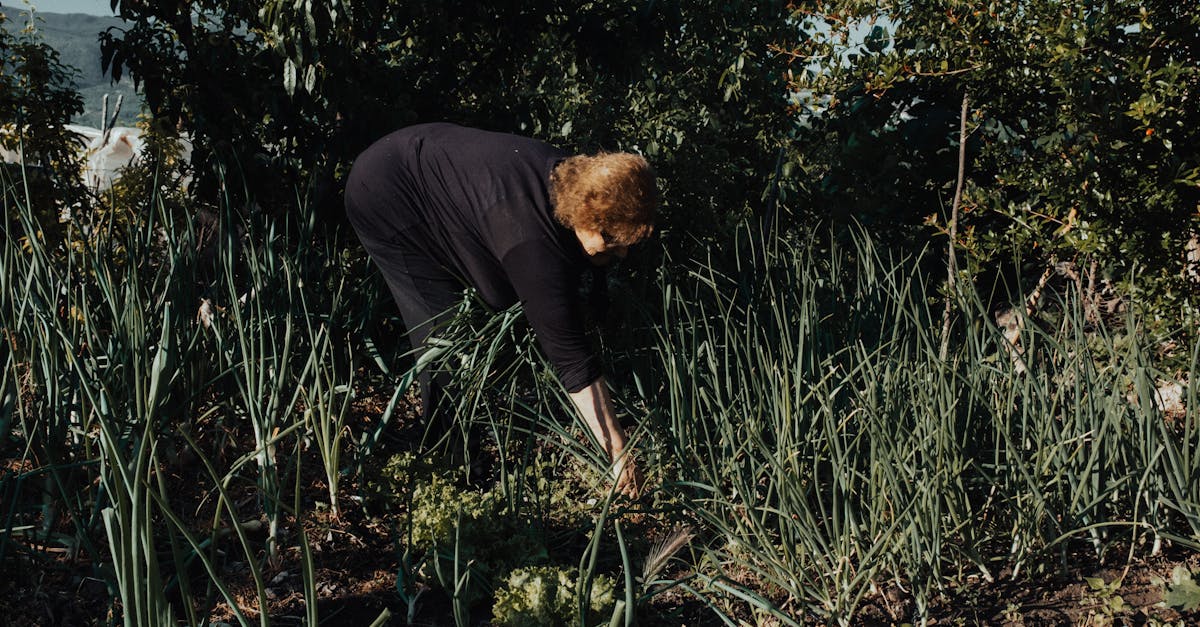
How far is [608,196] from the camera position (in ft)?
8.01

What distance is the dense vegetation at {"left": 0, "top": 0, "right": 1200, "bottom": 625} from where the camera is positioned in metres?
2.09

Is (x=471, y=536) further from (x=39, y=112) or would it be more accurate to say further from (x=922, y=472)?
(x=39, y=112)

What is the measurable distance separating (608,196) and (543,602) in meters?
1.01

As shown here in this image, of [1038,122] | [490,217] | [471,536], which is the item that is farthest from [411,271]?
[1038,122]

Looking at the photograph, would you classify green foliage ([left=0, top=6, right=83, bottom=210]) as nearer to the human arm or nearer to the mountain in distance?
the human arm

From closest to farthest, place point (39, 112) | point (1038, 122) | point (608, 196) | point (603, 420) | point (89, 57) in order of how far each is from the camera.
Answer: point (608, 196)
point (603, 420)
point (1038, 122)
point (39, 112)
point (89, 57)

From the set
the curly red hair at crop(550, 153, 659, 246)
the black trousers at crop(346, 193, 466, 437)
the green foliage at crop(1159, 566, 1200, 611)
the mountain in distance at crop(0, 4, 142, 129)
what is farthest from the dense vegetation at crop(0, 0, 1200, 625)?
the mountain in distance at crop(0, 4, 142, 129)

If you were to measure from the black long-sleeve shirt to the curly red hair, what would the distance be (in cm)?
8

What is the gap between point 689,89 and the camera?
156 inches

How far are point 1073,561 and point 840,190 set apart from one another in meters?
2.19

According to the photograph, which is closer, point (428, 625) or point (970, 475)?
point (428, 625)

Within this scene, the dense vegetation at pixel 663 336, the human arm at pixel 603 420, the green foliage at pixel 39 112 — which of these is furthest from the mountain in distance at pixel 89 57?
the human arm at pixel 603 420

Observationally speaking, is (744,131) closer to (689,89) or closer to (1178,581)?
(689,89)

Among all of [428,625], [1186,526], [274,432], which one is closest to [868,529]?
[1186,526]
